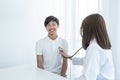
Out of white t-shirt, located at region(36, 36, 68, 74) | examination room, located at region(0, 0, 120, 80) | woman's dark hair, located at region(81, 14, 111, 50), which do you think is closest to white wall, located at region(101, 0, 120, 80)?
examination room, located at region(0, 0, 120, 80)

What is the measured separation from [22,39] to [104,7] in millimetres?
1466

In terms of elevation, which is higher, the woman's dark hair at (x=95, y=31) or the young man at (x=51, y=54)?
the woman's dark hair at (x=95, y=31)

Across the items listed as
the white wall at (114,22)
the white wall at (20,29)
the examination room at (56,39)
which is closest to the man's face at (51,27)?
the examination room at (56,39)

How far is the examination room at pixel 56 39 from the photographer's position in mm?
1504

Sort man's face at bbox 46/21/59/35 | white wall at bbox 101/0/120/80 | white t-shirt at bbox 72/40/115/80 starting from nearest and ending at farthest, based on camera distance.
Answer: white t-shirt at bbox 72/40/115/80 → man's face at bbox 46/21/59/35 → white wall at bbox 101/0/120/80

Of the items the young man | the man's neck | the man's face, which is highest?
the man's face

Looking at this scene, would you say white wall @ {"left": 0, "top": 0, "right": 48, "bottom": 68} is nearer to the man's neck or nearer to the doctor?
the man's neck

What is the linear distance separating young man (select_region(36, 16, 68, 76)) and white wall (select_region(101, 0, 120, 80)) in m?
1.28

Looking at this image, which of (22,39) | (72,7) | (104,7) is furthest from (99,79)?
(104,7)

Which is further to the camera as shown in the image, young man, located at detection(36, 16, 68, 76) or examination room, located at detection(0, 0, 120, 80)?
young man, located at detection(36, 16, 68, 76)

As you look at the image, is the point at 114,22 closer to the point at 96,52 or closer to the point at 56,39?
the point at 56,39

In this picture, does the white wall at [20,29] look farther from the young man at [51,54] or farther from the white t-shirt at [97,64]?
the white t-shirt at [97,64]

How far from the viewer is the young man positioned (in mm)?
2197

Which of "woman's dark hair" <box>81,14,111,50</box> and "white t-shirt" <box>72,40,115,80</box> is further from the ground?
"woman's dark hair" <box>81,14,111,50</box>
